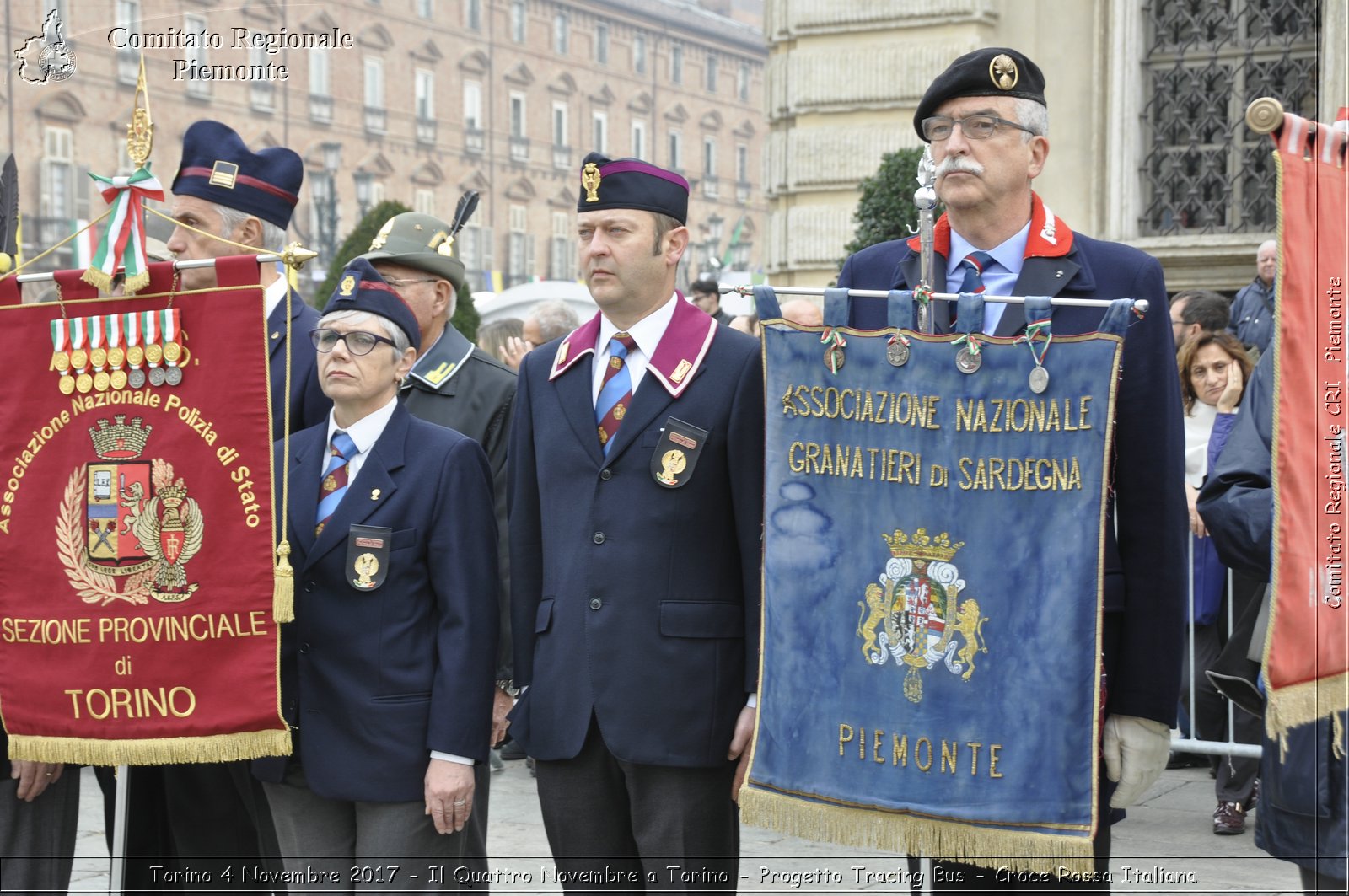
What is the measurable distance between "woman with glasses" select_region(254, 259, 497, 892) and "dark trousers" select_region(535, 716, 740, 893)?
313mm

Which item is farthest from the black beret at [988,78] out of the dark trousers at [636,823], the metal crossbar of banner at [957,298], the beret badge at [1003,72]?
the dark trousers at [636,823]

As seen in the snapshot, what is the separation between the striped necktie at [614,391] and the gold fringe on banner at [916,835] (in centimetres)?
100

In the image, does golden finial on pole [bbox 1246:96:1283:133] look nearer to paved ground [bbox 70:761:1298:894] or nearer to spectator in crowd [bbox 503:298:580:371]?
paved ground [bbox 70:761:1298:894]

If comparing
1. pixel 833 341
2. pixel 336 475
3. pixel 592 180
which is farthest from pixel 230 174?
pixel 833 341

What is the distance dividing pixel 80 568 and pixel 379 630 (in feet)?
2.75

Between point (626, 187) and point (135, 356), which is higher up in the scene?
point (626, 187)

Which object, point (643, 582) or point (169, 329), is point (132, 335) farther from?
point (643, 582)

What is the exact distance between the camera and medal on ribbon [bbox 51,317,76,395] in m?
4.45

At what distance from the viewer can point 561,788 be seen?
4.08 meters

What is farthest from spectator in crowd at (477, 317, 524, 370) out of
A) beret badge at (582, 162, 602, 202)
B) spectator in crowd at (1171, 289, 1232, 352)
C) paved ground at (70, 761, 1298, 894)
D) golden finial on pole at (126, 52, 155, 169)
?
beret badge at (582, 162, 602, 202)

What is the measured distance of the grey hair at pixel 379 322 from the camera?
4359 millimetres

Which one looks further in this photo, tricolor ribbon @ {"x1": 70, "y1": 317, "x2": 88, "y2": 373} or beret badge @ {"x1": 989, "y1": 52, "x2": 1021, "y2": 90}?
tricolor ribbon @ {"x1": 70, "y1": 317, "x2": 88, "y2": 373}

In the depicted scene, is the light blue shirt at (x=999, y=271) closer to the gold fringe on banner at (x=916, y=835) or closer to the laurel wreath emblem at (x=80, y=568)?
the gold fringe on banner at (x=916, y=835)

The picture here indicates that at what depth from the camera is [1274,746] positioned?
11.3 feet
